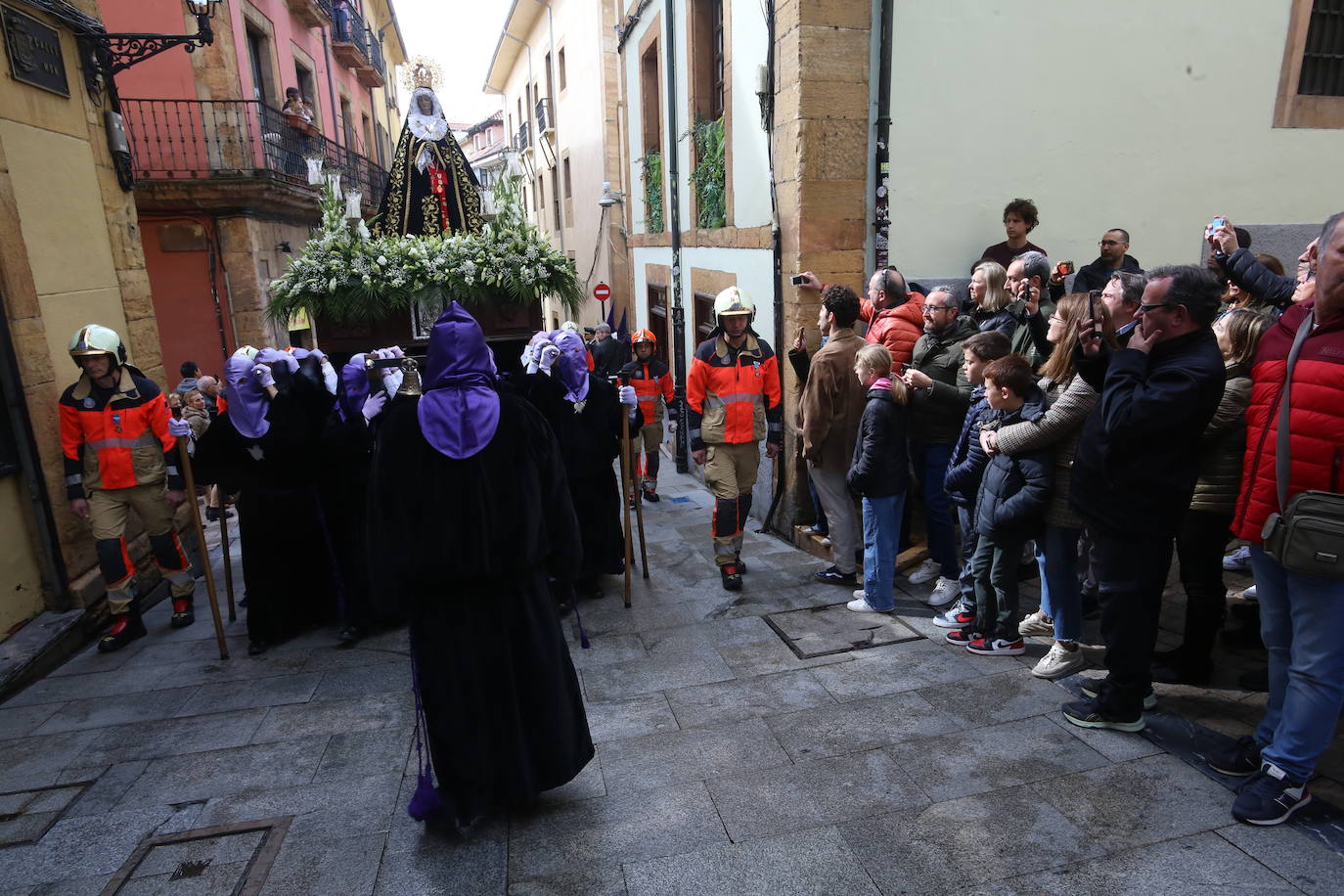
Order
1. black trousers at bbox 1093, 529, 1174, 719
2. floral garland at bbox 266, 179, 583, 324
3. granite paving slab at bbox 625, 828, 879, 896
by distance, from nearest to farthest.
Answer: granite paving slab at bbox 625, 828, 879, 896
black trousers at bbox 1093, 529, 1174, 719
floral garland at bbox 266, 179, 583, 324

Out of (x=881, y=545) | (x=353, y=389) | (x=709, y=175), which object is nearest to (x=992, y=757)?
(x=881, y=545)

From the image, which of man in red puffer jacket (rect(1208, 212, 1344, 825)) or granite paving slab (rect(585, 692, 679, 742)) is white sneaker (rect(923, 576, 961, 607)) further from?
man in red puffer jacket (rect(1208, 212, 1344, 825))

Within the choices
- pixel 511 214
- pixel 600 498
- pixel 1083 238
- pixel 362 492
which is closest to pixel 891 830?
pixel 600 498

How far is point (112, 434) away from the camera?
5.37 m

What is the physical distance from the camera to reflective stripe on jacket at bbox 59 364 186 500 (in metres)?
5.33

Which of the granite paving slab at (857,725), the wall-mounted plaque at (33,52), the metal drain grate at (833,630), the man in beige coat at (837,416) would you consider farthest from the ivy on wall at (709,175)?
the granite paving slab at (857,725)

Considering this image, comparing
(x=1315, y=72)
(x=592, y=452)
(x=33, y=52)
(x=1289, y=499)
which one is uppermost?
(x=33, y=52)

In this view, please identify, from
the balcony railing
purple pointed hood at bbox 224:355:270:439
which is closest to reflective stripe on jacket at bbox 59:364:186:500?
purple pointed hood at bbox 224:355:270:439

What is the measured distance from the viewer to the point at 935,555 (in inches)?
212

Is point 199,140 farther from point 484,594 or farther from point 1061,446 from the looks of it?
point 1061,446

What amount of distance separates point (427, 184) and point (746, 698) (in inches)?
260

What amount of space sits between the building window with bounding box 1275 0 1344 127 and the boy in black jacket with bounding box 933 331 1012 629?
15.5 feet

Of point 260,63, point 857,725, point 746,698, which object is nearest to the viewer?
point 857,725

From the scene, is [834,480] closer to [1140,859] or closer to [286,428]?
[1140,859]
